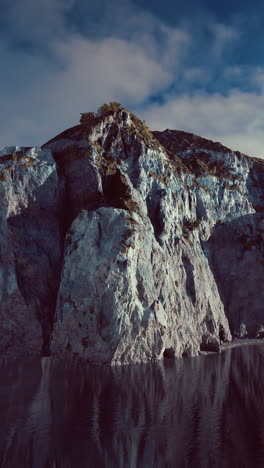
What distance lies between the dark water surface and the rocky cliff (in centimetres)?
745

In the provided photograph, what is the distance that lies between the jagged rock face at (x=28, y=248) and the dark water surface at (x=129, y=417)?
30.3 feet

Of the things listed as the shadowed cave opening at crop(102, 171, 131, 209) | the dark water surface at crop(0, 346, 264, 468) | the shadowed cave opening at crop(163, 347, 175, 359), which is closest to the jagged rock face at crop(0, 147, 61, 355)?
the shadowed cave opening at crop(102, 171, 131, 209)

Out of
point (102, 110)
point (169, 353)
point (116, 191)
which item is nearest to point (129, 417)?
point (169, 353)

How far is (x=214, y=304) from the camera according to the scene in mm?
76250

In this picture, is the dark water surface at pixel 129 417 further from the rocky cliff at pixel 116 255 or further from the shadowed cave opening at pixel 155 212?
the shadowed cave opening at pixel 155 212

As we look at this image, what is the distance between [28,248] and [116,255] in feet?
53.3

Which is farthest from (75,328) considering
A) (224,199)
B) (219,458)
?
(224,199)

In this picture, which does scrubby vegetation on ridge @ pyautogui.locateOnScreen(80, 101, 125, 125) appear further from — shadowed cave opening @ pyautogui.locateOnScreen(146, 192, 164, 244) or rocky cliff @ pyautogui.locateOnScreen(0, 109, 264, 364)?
shadowed cave opening @ pyautogui.locateOnScreen(146, 192, 164, 244)

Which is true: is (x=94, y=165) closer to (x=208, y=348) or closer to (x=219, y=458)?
(x=208, y=348)

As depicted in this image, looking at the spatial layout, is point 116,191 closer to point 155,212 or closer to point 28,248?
point 155,212

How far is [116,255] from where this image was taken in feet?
176

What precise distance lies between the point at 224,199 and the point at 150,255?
4597cm

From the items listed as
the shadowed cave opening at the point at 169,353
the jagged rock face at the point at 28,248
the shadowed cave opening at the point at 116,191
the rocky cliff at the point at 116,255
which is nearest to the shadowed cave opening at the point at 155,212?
the rocky cliff at the point at 116,255

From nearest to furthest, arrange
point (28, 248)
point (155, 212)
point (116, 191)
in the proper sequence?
point (28, 248)
point (116, 191)
point (155, 212)
